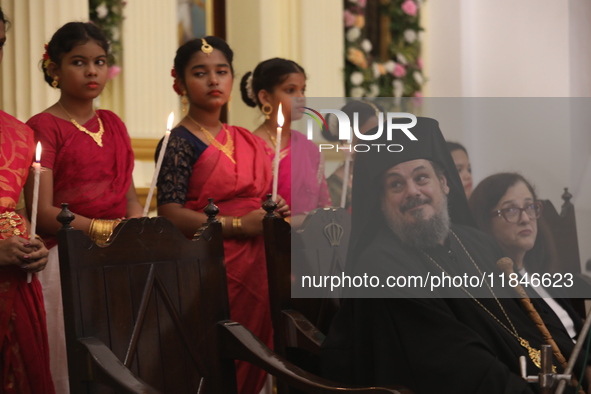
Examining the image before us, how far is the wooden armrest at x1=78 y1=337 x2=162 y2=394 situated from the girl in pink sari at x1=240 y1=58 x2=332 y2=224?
1.47 metres

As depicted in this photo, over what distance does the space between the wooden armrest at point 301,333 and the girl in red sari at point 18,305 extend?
2.42ft

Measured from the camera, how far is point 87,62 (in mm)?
2898

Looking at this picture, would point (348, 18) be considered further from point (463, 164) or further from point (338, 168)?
point (463, 164)

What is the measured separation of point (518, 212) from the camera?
6.56ft

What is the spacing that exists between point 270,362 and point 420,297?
421 millimetres

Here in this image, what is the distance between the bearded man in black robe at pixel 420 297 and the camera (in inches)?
79.1

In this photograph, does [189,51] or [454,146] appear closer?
[454,146]

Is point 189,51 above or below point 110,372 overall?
above

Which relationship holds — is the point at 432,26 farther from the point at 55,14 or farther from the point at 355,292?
the point at 355,292

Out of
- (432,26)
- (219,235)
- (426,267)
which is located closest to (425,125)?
(426,267)

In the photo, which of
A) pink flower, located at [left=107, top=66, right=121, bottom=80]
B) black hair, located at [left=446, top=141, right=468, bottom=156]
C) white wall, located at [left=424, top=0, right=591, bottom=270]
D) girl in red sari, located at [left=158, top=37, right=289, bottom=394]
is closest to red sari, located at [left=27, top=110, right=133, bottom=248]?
girl in red sari, located at [left=158, top=37, right=289, bottom=394]

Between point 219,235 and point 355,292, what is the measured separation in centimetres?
45

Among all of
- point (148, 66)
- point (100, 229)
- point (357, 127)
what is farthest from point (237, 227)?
point (148, 66)

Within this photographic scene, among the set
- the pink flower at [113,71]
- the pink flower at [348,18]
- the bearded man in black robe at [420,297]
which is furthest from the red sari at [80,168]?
the pink flower at [348,18]
